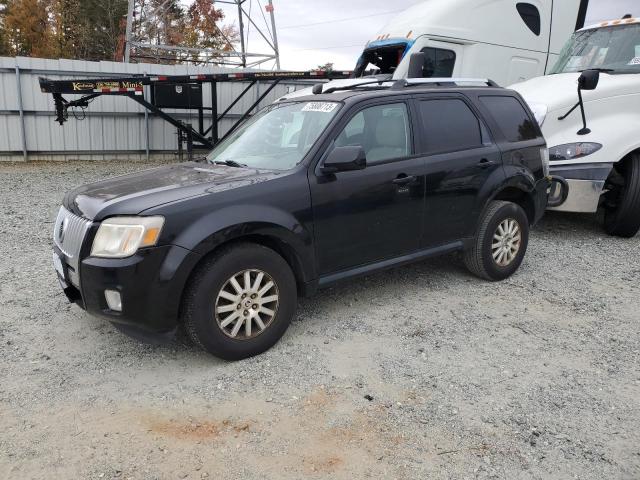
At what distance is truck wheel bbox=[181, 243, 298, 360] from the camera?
335 centimetres

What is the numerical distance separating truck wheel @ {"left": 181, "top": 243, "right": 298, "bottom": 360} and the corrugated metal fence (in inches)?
416

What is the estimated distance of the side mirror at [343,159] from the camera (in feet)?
12.2

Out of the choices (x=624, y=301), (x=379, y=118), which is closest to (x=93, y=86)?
(x=379, y=118)

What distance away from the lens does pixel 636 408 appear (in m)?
3.16

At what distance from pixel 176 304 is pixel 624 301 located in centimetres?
407

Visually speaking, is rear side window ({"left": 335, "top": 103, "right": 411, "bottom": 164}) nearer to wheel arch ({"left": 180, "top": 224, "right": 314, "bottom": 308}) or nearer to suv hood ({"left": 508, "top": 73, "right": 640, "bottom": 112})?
wheel arch ({"left": 180, "top": 224, "right": 314, "bottom": 308})

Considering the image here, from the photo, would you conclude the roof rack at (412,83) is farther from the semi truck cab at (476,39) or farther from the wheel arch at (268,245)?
the semi truck cab at (476,39)

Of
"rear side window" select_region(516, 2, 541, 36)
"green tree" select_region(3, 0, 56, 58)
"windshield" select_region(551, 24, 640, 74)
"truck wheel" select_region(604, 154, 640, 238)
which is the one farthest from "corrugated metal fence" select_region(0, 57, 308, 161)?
"green tree" select_region(3, 0, 56, 58)

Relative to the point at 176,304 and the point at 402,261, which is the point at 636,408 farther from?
the point at 176,304

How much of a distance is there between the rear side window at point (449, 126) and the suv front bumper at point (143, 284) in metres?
2.39

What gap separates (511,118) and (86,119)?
11197 millimetres

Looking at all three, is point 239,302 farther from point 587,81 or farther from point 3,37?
point 3,37

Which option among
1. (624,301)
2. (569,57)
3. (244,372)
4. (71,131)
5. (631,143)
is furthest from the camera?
(71,131)

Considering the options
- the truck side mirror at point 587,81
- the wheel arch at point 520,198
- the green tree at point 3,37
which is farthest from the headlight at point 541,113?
the green tree at point 3,37
